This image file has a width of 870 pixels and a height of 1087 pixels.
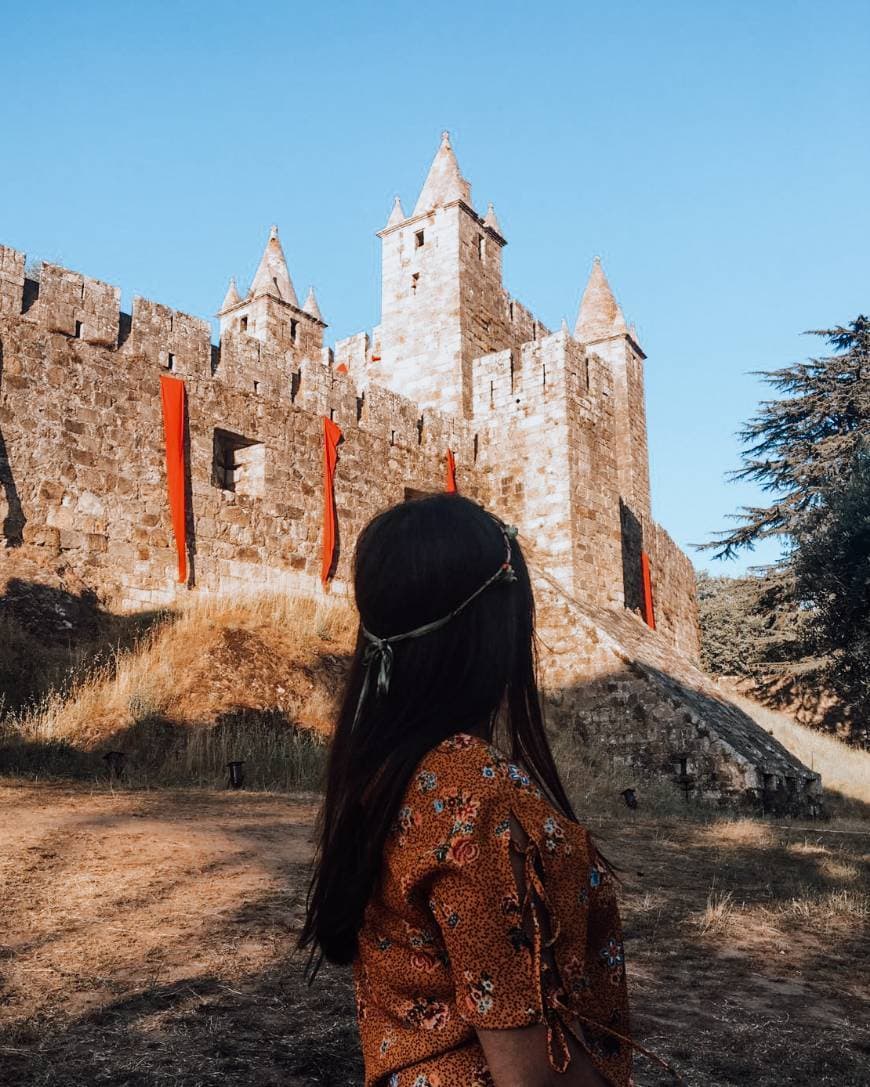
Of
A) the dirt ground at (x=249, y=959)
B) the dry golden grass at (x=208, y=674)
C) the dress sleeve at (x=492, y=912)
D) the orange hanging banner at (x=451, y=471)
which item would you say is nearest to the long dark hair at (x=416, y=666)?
the dress sleeve at (x=492, y=912)

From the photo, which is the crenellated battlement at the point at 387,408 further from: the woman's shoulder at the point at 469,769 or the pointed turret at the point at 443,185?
the woman's shoulder at the point at 469,769

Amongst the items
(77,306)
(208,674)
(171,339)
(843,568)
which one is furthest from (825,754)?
(77,306)

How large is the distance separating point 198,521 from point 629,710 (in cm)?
614

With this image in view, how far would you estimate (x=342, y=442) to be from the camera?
14.9m

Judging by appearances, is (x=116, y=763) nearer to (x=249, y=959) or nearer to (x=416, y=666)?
(x=249, y=959)

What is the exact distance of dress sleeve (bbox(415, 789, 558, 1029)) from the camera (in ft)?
4.53

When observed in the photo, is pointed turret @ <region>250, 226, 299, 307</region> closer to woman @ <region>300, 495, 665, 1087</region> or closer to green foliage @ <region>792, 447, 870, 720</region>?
green foliage @ <region>792, 447, 870, 720</region>

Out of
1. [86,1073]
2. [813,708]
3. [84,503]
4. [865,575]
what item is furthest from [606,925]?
[813,708]

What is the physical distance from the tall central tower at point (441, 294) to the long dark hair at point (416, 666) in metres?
16.3

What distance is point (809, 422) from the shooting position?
25.8 metres

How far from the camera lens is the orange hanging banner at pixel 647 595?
2008cm

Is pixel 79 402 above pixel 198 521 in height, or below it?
above

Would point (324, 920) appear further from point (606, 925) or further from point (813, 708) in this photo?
point (813, 708)

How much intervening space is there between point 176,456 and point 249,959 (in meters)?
8.93
